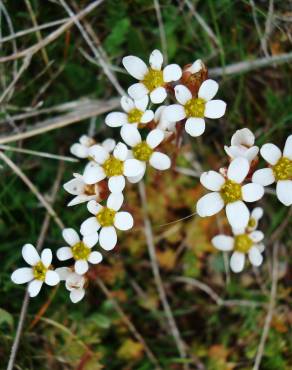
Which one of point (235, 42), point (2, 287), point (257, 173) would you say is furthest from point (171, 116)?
point (2, 287)

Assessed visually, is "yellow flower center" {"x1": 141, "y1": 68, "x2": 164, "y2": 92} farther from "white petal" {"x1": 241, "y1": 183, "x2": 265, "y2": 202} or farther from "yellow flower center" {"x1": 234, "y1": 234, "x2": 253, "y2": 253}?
"yellow flower center" {"x1": 234, "y1": 234, "x2": 253, "y2": 253}

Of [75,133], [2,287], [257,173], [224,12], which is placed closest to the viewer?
[257,173]

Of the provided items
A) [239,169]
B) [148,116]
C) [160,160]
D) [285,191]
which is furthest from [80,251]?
[285,191]

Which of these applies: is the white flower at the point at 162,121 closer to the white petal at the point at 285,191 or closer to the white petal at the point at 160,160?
the white petal at the point at 160,160

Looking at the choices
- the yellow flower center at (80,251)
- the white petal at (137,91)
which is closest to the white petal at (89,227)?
the yellow flower center at (80,251)

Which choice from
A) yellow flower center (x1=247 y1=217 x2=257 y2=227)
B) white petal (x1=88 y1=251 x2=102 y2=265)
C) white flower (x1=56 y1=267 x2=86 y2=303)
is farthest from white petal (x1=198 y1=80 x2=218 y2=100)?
white flower (x1=56 y1=267 x2=86 y2=303)

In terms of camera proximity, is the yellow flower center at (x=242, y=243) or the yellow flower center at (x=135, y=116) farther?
the yellow flower center at (x=242, y=243)

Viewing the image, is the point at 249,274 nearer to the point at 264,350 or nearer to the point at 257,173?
the point at 264,350
